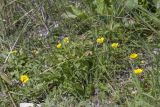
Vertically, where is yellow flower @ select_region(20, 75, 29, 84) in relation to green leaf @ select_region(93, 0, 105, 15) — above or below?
below

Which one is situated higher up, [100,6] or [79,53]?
[100,6]

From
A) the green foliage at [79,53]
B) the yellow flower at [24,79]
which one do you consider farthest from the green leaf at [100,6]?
the yellow flower at [24,79]

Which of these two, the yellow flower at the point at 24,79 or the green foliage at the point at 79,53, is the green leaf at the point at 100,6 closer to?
the green foliage at the point at 79,53

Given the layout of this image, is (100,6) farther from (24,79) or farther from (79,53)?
(24,79)

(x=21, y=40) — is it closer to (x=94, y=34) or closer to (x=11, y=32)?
(x=11, y=32)

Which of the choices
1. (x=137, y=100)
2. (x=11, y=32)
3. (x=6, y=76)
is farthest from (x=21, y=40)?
(x=137, y=100)

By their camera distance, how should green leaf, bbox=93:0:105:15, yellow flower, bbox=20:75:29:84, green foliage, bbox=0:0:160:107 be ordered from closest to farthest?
1. green foliage, bbox=0:0:160:107
2. yellow flower, bbox=20:75:29:84
3. green leaf, bbox=93:0:105:15

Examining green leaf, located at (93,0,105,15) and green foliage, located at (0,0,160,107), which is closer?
green foliage, located at (0,0,160,107)

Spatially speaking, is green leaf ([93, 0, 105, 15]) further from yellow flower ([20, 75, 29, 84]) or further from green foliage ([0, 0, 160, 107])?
yellow flower ([20, 75, 29, 84])

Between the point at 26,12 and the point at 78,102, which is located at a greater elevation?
the point at 26,12

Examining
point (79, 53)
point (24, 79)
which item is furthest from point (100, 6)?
point (24, 79)

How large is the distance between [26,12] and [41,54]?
0.57m

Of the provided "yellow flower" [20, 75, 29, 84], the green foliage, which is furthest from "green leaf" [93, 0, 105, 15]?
"yellow flower" [20, 75, 29, 84]

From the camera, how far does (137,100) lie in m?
2.27
